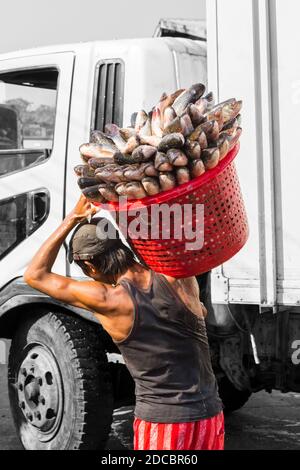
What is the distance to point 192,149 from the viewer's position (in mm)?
3203

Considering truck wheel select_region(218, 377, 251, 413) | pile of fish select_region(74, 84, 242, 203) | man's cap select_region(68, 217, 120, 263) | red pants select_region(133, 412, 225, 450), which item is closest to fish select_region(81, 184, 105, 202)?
pile of fish select_region(74, 84, 242, 203)

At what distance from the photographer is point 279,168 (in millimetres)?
4215

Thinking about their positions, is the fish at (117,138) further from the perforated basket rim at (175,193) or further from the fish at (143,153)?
the perforated basket rim at (175,193)

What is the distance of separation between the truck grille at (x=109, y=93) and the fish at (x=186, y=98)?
1.50m

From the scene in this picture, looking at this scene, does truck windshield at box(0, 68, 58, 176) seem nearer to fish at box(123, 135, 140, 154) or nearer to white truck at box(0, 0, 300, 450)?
white truck at box(0, 0, 300, 450)

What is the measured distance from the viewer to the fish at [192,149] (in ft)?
10.5

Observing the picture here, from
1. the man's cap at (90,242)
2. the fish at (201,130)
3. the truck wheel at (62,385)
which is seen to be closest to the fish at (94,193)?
the man's cap at (90,242)

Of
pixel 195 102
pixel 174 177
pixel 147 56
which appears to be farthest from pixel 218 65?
pixel 174 177

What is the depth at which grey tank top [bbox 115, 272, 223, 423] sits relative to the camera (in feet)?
11.2

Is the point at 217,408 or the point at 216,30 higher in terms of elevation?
the point at 216,30

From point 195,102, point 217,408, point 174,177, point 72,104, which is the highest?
point 72,104

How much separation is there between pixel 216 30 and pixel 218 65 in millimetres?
192

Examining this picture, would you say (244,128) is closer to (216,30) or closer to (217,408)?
(216,30)

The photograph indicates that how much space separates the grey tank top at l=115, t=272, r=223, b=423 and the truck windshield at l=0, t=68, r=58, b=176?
80.2 inches
